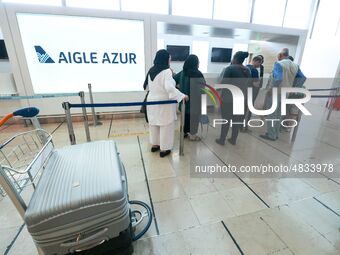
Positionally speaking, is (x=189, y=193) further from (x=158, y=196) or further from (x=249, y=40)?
(x=249, y=40)

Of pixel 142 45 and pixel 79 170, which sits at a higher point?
pixel 142 45

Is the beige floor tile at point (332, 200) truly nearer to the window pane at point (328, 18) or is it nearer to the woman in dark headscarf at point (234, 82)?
the woman in dark headscarf at point (234, 82)

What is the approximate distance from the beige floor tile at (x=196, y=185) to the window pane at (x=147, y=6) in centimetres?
392

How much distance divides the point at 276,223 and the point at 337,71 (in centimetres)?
662

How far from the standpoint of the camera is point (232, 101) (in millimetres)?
2984

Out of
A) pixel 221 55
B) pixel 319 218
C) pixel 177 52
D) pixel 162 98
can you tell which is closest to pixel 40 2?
pixel 177 52

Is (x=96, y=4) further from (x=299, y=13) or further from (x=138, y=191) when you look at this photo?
(x=299, y=13)

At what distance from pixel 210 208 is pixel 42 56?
4.38 metres

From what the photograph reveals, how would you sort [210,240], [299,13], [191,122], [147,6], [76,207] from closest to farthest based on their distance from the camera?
[76,207] → [210,240] → [191,122] → [147,6] → [299,13]

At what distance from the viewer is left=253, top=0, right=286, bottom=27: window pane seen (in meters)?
5.26

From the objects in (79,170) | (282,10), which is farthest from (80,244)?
(282,10)

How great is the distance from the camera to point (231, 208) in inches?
70.5

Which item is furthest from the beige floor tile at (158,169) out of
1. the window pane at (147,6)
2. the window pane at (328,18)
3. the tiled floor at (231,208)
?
the window pane at (328,18)

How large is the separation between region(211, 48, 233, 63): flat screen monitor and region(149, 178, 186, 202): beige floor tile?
512 cm
